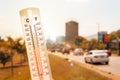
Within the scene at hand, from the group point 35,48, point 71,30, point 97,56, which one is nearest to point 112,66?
point 97,56

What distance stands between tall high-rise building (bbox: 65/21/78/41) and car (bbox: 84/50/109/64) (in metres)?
0.52

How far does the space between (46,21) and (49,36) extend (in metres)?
0.15

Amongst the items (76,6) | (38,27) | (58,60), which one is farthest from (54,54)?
(38,27)

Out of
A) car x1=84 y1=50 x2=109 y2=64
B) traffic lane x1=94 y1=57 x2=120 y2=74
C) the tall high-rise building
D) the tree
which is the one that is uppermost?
the tall high-rise building

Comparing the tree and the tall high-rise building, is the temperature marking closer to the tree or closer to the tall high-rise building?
the tree

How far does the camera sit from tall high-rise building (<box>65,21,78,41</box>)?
7.98ft

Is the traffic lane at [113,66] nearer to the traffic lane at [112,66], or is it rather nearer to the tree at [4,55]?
the traffic lane at [112,66]

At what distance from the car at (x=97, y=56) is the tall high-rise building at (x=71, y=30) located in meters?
0.52

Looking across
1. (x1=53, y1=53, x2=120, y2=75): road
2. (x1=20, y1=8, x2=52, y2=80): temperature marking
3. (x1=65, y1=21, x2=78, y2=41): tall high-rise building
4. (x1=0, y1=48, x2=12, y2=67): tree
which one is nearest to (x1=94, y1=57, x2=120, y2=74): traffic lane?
(x1=53, y1=53, x2=120, y2=75): road

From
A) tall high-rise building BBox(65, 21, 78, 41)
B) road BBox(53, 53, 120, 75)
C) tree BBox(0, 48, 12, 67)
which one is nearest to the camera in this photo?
tree BBox(0, 48, 12, 67)

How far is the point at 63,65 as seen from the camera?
2.55 meters

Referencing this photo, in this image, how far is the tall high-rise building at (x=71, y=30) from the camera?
7.98ft

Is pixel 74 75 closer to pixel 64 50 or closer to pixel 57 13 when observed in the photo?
pixel 64 50

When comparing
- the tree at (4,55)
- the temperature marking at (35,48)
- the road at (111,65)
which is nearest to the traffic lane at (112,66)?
the road at (111,65)
